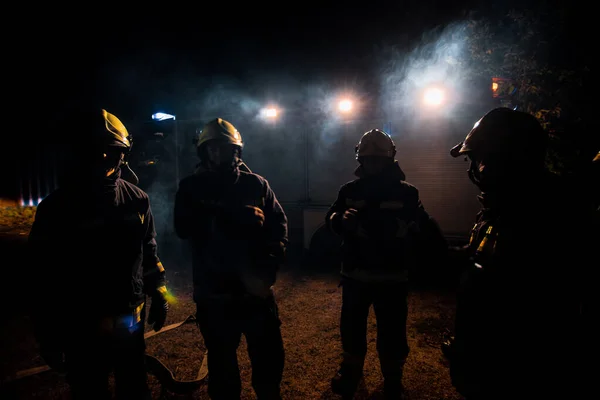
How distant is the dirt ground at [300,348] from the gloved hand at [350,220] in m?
1.92

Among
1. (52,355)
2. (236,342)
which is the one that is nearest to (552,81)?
(236,342)

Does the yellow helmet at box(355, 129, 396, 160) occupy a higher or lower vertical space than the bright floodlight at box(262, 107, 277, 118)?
lower

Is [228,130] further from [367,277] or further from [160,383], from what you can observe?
[160,383]

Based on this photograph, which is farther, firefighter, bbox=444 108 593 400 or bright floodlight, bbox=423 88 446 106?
bright floodlight, bbox=423 88 446 106

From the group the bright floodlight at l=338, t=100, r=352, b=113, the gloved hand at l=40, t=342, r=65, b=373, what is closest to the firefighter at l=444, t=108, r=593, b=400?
the gloved hand at l=40, t=342, r=65, b=373

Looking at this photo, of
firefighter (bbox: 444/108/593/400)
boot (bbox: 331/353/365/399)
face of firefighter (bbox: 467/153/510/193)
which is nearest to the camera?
firefighter (bbox: 444/108/593/400)

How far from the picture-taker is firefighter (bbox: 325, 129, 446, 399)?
2.81m

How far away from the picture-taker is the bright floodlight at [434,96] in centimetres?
719

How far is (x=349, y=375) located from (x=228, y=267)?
1.73 m

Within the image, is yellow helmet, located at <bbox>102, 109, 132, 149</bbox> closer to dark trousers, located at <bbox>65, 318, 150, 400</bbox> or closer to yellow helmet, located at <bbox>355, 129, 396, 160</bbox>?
dark trousers, located at <bbox>65, 318, 150, 400</bbox>

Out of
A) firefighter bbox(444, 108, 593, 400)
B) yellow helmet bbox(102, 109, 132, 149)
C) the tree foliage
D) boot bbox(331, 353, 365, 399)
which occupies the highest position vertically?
the tree foliage

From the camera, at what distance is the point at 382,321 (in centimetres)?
284

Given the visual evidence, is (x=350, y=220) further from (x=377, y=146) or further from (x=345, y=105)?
(x=345, y=105)

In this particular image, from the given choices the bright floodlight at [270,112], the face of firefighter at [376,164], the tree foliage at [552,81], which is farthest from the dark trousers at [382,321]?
the bright floodlight at [270,112]
